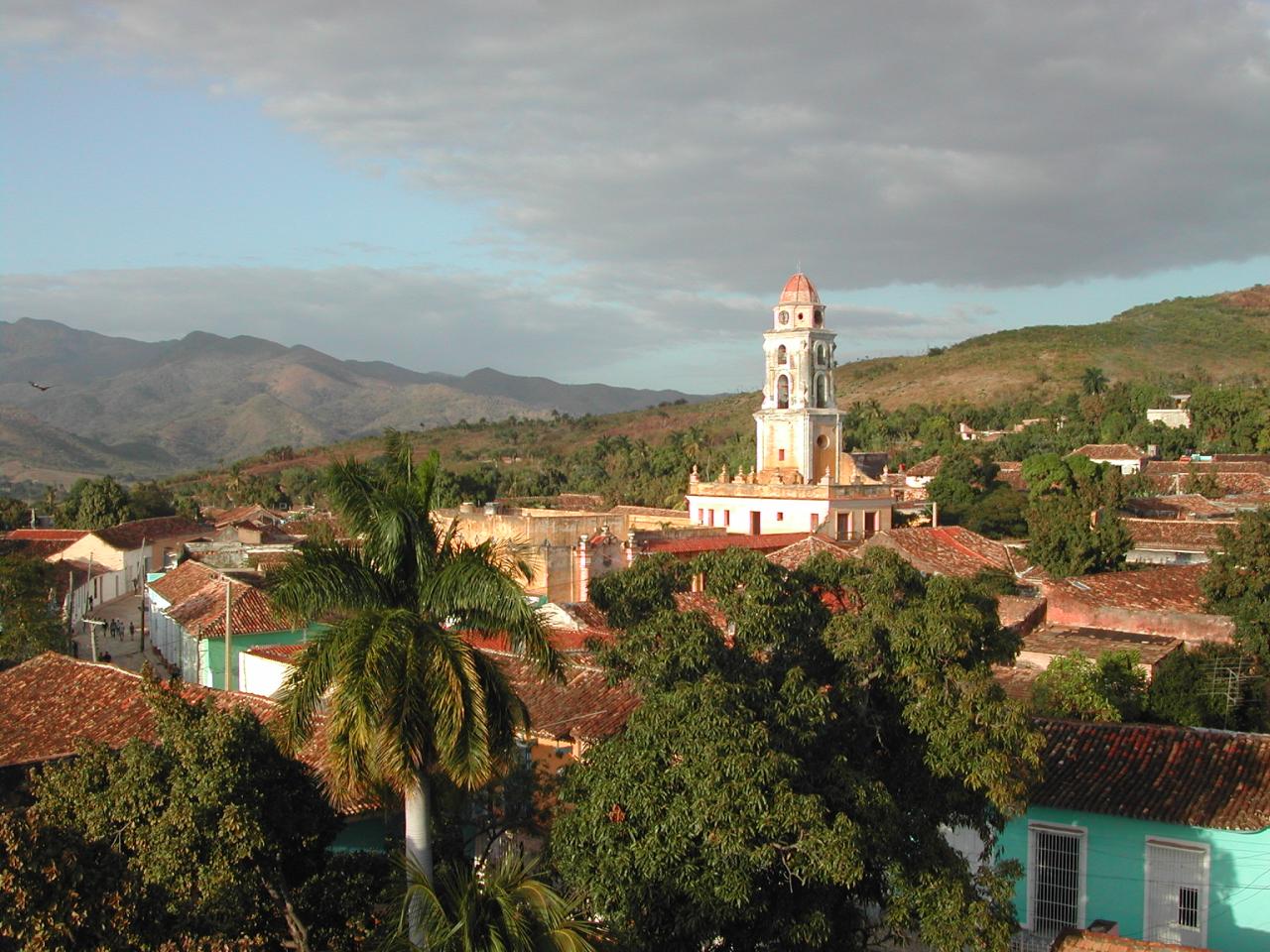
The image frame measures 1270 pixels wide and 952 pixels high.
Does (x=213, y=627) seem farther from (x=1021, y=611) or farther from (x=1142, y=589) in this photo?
(x=1142, y=589)

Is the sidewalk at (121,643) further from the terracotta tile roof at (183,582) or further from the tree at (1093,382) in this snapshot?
the tree at (1093,382)

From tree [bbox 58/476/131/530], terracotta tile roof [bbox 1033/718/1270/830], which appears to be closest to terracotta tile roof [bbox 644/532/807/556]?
terracotta tile roof [bbox 1033/718/1270/830]

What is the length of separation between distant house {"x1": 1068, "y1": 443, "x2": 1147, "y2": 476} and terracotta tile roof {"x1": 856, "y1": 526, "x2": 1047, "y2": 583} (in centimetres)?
3075

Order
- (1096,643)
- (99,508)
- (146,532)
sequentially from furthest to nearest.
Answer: (99,508), (146,532), (1096,643)

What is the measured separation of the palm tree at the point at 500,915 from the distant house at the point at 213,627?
1144 cm

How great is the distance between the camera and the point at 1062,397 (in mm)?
89375

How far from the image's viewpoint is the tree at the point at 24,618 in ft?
75.6

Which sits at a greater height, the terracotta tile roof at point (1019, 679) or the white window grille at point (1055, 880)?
the terracotta tile roof at point (1019, 679)

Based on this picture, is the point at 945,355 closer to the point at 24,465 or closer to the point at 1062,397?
the point at 1062,397

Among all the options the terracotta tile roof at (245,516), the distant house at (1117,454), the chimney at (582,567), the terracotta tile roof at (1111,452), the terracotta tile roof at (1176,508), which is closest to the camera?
the chimney at (582,567)

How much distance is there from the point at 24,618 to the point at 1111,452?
51266 millimetres

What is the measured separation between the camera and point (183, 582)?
3008cm

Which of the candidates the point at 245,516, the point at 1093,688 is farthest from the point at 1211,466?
the point at 245,516

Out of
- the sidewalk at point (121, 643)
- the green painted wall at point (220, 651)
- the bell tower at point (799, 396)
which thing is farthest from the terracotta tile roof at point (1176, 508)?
the sidewalk at point (121, 643)
